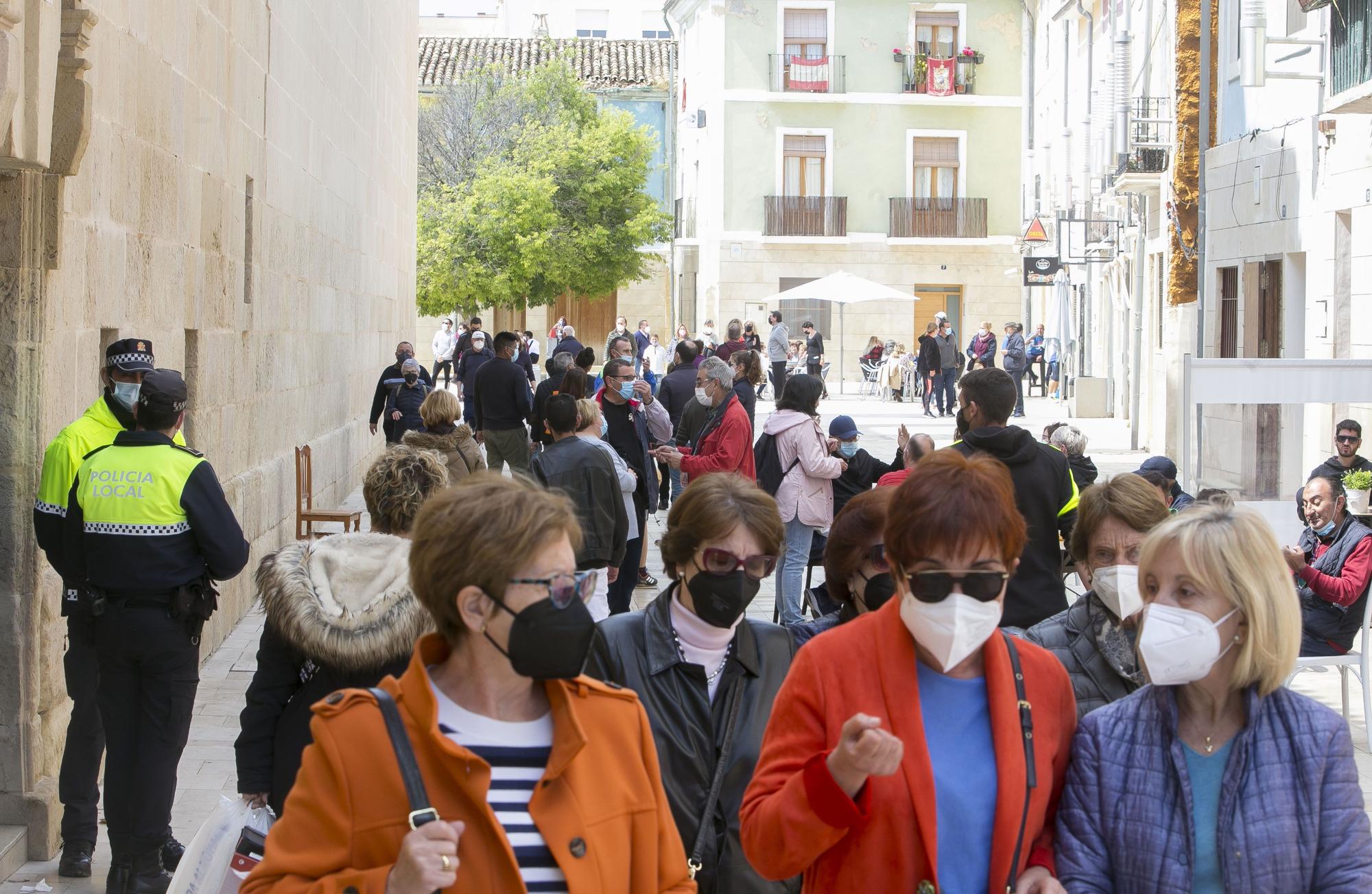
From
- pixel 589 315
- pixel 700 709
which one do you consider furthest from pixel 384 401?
pixel 589 315

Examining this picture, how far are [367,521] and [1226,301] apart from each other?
392 inches

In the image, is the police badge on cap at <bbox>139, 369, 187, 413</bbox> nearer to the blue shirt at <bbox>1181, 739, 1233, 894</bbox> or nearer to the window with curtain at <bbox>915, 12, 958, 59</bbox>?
the blue shirt at <bbox>1181, 739, 1233, 894</bbox>

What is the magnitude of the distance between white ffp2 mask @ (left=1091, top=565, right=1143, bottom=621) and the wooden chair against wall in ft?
25.9

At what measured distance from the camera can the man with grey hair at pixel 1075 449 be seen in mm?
8258

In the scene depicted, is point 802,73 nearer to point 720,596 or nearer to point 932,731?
point 720,596

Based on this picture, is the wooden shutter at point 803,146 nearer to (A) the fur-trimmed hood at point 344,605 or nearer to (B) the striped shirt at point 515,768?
(A) the fur-trimmed hood at point 344,605

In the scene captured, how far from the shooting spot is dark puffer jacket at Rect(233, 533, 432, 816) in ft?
12.8

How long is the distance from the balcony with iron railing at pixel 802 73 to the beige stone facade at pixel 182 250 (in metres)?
24.6

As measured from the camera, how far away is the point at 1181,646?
9.18ft

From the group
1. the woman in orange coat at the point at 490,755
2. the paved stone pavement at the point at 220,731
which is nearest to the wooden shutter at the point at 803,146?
the paved stone pavement at the point at 220,731

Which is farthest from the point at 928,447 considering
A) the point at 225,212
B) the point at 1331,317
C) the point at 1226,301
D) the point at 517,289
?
the point at 517,289

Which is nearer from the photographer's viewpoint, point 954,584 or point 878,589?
point 954,584

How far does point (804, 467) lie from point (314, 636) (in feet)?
17.2

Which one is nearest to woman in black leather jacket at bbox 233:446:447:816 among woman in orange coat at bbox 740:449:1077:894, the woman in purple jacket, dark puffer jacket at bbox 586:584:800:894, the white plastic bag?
the white plastic bag
